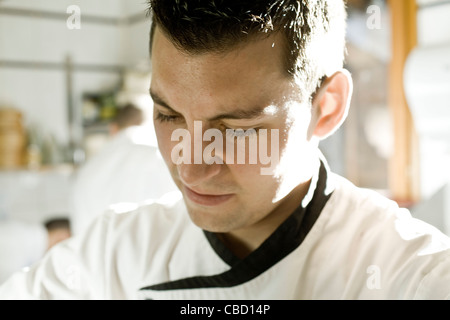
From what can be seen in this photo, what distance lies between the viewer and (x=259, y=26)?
72 centimetres

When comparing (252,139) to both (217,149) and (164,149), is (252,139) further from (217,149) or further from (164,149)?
(164,149)

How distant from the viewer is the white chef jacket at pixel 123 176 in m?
1.67

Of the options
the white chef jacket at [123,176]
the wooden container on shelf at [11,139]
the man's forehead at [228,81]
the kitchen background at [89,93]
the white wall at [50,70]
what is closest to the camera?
the man's forehead at [228,81]

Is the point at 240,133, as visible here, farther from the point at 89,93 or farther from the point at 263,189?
the point at 89,93

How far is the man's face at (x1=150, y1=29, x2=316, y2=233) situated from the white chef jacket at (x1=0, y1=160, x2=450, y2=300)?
99mm

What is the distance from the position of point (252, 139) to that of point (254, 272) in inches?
9.9

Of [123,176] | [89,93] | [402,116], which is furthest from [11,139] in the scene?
[402,116]

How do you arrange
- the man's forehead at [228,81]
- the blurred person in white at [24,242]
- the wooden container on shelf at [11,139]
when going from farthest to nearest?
1. the wooden container on shelf at [11,139]
2. the blurred person in white at [24,242]
3. the man's forehead at [228,81]

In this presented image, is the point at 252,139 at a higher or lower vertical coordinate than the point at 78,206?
higher

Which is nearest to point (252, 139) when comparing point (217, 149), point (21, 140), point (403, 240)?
point (217, 149)

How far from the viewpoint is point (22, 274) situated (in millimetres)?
1010

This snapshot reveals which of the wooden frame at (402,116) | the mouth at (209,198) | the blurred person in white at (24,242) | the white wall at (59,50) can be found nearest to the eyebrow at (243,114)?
the mouth at (209,198)

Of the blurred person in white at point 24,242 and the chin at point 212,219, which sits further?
the blurred person in white at point 24,242

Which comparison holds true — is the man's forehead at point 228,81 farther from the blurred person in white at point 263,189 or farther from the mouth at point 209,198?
the mouth at point 209,198
